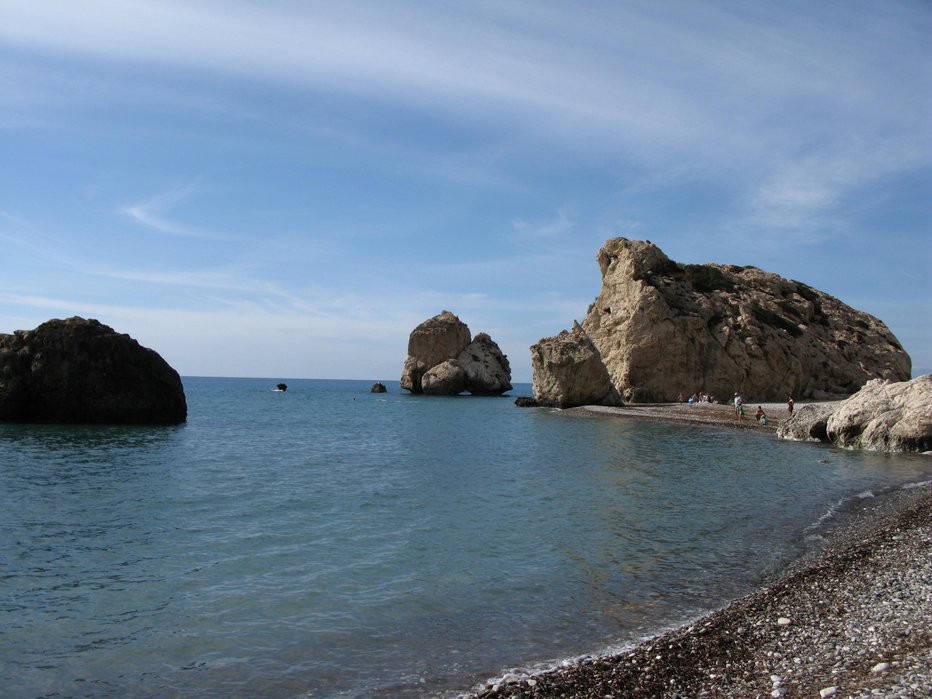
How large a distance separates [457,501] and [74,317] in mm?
32080

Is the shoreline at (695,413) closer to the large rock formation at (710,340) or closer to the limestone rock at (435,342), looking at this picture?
the large rock formation at (710,340)

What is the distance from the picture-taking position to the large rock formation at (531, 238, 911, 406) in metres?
63.4

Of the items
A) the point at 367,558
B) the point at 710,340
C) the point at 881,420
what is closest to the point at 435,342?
the point at 710,340

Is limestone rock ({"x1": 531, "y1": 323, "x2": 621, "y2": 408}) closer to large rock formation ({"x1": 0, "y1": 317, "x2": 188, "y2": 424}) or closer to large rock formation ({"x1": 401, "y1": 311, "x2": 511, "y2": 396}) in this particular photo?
large rock formation ({"x1": 401, "y1": 311, "x2": 511, "y2": 396})

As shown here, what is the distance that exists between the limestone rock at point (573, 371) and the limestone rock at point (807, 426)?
75.1 ft

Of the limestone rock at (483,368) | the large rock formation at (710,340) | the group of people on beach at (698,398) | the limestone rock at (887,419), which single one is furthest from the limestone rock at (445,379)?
the limestone rock at (887,419)

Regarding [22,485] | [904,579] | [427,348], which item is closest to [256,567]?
[904,579]

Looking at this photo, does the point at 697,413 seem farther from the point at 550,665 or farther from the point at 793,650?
the point at 550,665

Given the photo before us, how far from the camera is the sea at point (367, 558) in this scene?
8.41 meters

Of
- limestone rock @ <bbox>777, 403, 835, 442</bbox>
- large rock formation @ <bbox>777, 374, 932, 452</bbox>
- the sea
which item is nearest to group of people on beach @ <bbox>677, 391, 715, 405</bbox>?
limestone rock @ <bbox>777, 403, 835, 442</bbox>

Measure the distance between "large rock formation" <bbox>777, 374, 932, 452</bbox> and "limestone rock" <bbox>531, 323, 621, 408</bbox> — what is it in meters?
24.5

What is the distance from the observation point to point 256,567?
1229cm

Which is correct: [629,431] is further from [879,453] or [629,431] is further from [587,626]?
[587,626]

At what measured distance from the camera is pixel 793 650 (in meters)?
7.80
